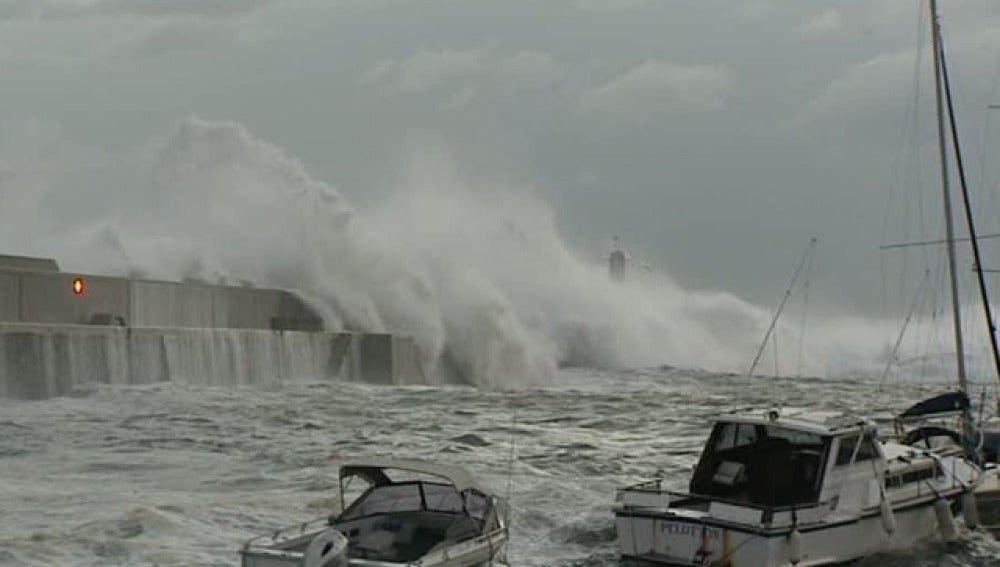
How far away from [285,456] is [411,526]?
1063 centimetres

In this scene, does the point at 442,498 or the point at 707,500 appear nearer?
the point at 442,498

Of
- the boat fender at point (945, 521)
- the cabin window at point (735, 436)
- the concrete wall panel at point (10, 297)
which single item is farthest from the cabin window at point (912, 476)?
the concrete wall panel at point (10, 297)

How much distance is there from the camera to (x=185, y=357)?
119 ft

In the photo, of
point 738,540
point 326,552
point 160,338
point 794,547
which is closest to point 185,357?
point 160,338

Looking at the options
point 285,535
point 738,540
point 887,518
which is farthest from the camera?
point 887,518

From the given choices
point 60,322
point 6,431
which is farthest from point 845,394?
point 6,431

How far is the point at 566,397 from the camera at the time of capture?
136ft

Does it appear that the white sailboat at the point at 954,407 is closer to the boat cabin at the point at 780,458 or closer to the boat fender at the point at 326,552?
the boat cabin at the point at 780,458

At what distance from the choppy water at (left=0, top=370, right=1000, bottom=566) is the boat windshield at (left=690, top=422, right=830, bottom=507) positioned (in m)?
0.64

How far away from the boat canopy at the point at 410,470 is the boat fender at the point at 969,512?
638 centimetres

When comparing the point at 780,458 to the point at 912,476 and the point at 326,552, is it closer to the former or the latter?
the point at 912,476

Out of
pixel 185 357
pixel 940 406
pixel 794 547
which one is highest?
pixel 185 357

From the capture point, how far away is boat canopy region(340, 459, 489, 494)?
1289 cm

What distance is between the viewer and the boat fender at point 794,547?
13.6 meters
